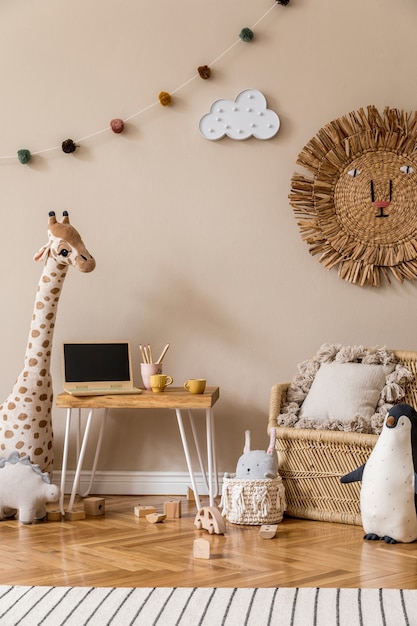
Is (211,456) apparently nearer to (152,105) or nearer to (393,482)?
(393,482)

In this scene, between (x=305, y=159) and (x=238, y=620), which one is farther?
(x=305, y=159)

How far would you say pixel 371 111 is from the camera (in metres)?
3.62

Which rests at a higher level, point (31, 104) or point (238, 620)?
point (31, 104)

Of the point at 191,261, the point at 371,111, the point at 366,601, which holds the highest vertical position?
the point at 371,111

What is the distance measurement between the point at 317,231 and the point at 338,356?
1.96 ft

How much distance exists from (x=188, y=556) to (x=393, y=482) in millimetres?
736

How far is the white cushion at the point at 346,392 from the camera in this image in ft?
10.6

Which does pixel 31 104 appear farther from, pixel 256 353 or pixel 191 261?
pixel 256 353

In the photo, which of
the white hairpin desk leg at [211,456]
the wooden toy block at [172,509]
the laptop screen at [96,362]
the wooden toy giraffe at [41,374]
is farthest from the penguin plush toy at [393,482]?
the wooden toy giraffe at [41,374]

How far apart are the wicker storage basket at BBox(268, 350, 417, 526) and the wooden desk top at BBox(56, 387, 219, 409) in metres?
0.32

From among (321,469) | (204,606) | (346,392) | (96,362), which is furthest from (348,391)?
(204,606)

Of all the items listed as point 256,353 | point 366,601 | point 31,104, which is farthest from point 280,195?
point 366,601

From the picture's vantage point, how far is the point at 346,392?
327 centimetres

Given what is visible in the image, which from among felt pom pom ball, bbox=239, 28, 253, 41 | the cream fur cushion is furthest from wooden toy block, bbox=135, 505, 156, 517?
felt pom pom ball, bbox=239, 28, 253, 41
